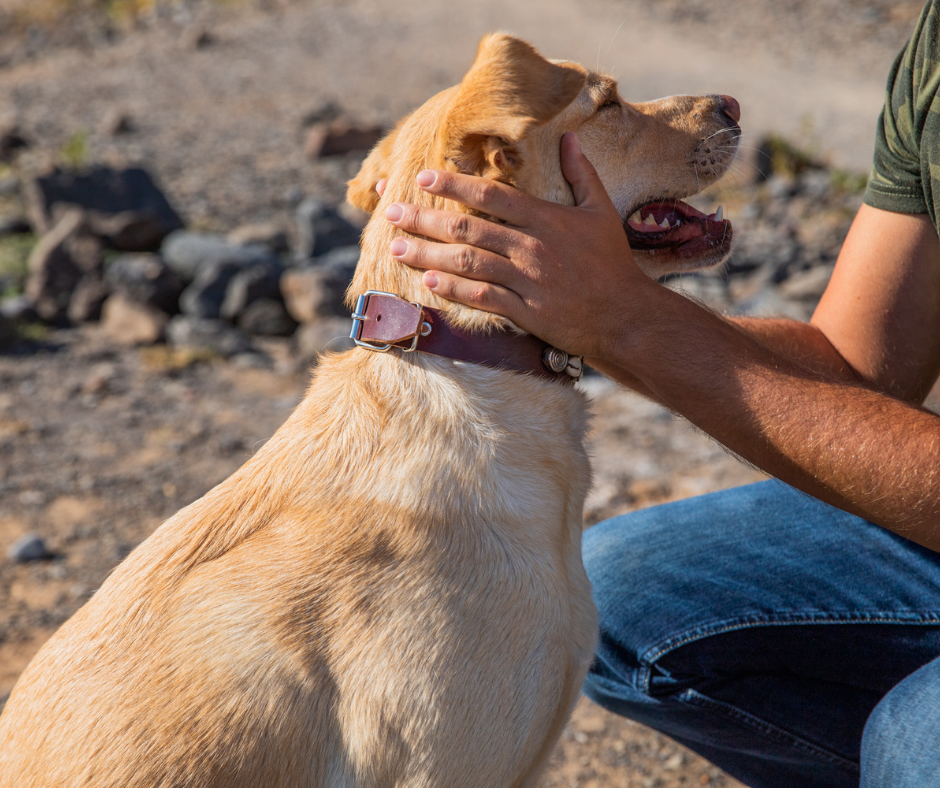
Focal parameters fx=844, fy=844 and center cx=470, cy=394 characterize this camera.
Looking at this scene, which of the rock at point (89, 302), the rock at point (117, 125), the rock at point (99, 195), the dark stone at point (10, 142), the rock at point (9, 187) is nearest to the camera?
the rock at point (89, 302)

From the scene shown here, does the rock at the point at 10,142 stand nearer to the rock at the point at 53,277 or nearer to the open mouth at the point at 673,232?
the rock at the point at 53,277

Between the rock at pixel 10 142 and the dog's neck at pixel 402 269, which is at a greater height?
the dog's neck at pixel 402 269

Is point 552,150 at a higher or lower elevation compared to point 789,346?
higher

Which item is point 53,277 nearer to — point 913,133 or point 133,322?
point 133,322

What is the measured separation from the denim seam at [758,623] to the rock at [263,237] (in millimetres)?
5789

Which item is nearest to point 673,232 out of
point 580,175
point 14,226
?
point 580,175

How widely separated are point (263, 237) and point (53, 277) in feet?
5.74

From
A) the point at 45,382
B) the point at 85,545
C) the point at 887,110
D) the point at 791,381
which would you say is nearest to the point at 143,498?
the point at 85,545

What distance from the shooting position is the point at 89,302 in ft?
21.2

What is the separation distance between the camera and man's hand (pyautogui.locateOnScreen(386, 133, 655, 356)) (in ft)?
6.28

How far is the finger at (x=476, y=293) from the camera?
1.91m

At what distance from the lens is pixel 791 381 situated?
6.76ft

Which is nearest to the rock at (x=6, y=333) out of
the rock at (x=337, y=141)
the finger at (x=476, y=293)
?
the rock at (x=337, y=141)

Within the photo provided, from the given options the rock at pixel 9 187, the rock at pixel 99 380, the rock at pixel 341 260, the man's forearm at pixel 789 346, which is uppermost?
the man's forearm at pixel 789 346
